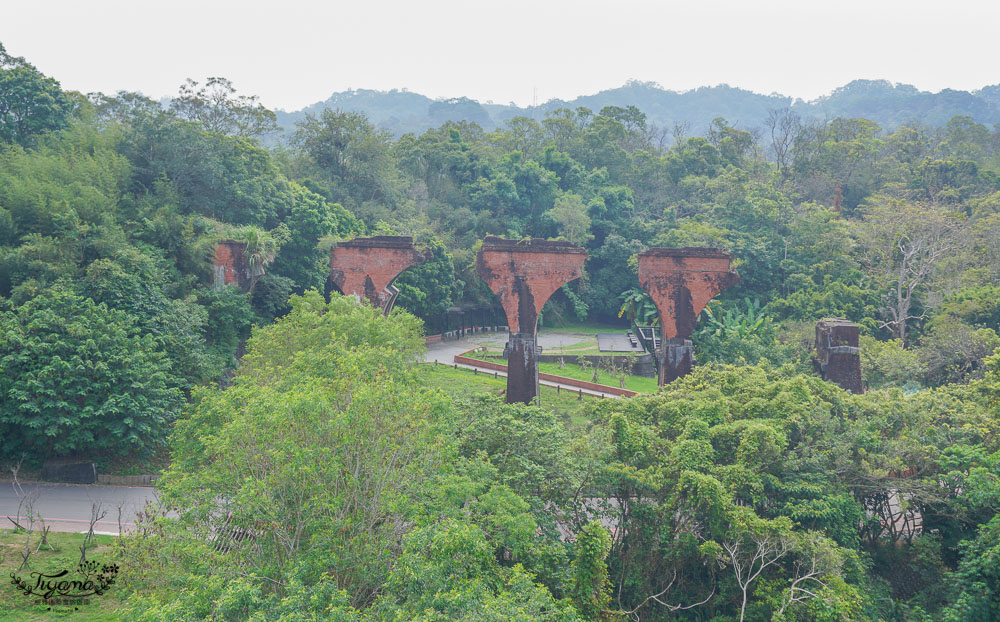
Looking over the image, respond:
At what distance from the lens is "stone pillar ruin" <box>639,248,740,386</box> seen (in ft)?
68.3

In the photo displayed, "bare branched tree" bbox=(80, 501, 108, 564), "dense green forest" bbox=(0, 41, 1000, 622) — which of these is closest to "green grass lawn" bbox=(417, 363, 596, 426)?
"dense green forest" bbox=(0, 41, 1000, 622)

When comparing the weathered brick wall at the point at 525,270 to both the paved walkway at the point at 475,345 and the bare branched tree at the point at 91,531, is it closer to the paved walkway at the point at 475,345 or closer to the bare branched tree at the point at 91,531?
the paved walkway at the point at 475,345

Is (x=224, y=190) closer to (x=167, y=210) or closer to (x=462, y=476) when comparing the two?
(x=167, y=210)

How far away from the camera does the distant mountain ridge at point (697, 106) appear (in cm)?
9675

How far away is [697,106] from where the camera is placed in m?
142

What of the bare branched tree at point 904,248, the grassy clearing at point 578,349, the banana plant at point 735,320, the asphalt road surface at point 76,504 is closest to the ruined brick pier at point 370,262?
the asphalt road surface at point 76,504

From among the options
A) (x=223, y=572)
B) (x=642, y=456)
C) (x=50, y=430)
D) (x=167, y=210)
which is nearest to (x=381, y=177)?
(x=167, y=210)

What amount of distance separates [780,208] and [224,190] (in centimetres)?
2995

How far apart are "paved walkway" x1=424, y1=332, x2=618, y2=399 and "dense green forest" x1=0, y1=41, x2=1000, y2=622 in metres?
2.26

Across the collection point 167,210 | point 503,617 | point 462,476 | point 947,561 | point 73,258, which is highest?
point 167,210

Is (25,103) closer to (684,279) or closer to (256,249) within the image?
(256,249)

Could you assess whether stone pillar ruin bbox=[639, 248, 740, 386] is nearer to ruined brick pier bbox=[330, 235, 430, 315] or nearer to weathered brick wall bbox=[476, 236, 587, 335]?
weathered brick wall bbox=[476, 236, 587, 335]

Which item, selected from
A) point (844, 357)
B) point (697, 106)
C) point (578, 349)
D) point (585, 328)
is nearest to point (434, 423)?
point (844, 357)

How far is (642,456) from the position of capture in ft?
43.3
